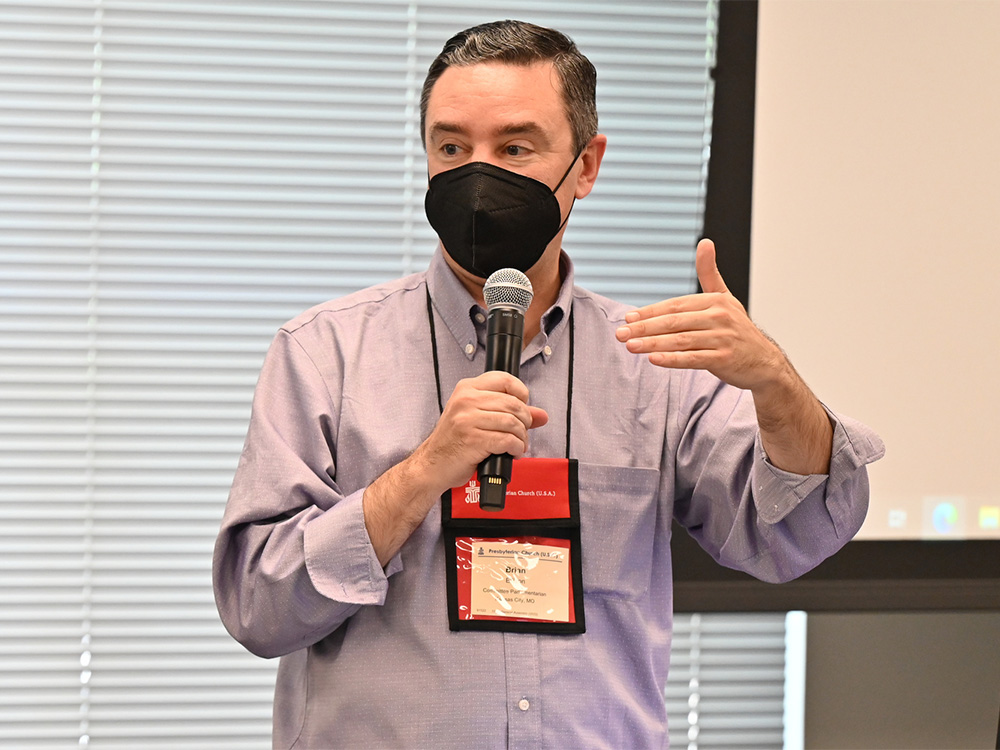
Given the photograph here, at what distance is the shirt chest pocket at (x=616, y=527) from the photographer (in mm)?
1517

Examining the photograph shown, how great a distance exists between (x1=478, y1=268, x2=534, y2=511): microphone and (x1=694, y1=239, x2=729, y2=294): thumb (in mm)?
260

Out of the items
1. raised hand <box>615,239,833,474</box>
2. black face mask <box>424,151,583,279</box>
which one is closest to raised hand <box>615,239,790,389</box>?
raised hand <box>615,239,833,474</box>

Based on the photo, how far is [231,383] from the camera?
2713 millimetres

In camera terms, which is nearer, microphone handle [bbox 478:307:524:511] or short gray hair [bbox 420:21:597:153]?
microphone handle [bbox 478:307:524:511]

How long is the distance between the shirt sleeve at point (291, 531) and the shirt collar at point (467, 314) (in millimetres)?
251

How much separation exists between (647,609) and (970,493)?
1.23 m

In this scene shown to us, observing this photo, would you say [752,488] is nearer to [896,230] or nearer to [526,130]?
[526,130]

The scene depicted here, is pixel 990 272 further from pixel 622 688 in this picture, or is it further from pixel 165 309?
pixel 165 309

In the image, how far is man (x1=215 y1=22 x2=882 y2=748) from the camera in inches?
52.9

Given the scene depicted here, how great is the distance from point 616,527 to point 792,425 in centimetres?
34

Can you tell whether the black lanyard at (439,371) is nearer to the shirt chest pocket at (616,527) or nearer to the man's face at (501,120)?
the shirt chest pocket at (616,527)

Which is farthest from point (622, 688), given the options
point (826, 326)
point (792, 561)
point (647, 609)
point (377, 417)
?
point (826, 326)

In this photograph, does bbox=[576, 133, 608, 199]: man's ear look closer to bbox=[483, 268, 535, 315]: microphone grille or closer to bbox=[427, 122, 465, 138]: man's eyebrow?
bbox=[427, 122, 465, 138]: man's eyebrow

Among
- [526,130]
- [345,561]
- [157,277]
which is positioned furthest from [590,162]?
[157,277]
